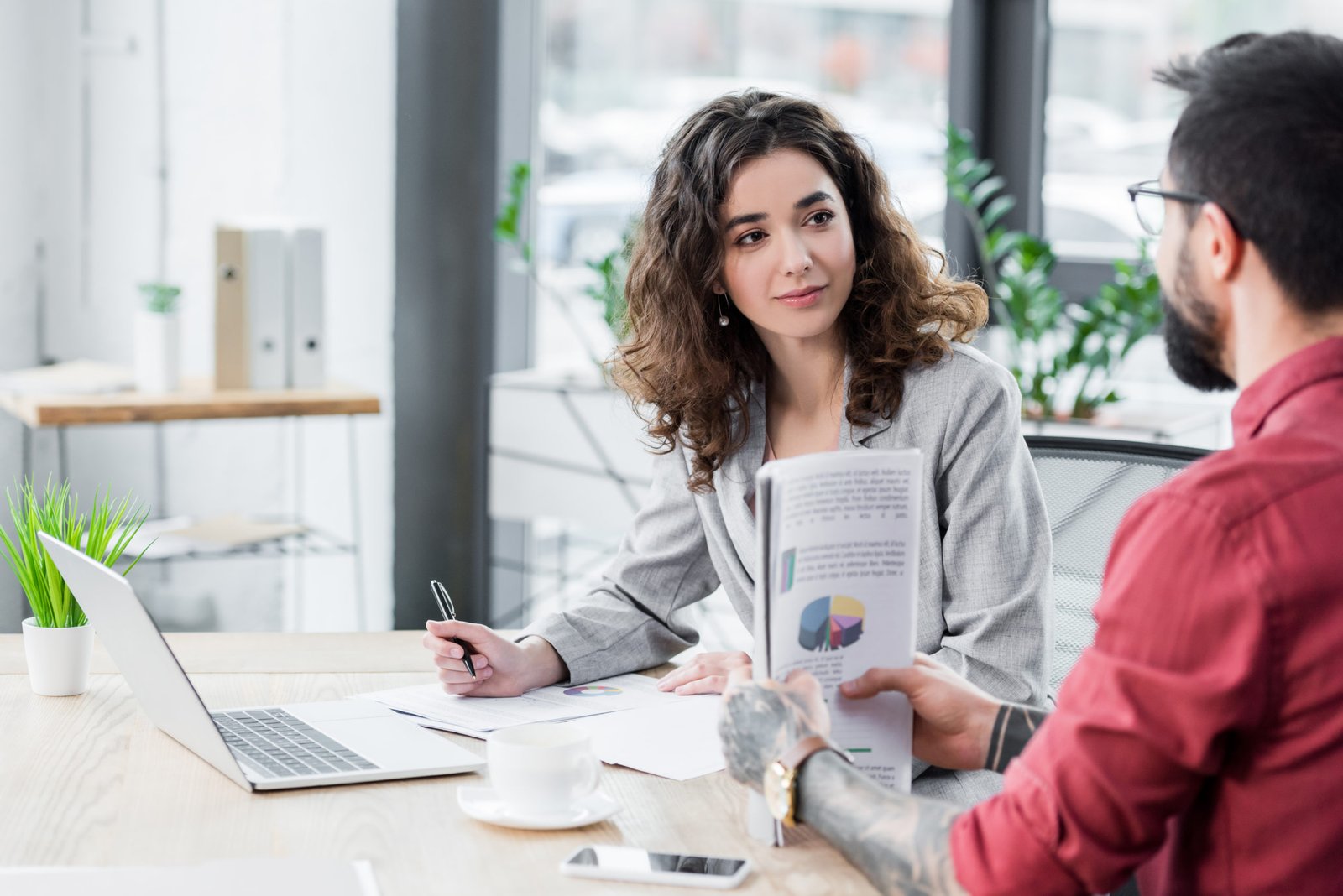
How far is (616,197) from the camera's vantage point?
383 centimetres

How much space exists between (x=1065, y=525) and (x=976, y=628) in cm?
25

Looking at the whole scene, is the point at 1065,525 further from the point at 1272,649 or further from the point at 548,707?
the point at 1272,649

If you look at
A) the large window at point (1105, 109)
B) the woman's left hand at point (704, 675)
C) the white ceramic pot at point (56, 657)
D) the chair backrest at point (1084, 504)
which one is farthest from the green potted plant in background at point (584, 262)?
the white ceramic pot at point (56, 657)

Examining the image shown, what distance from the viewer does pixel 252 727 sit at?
131 centimetres

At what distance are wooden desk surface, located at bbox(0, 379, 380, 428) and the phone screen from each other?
6.51 feet

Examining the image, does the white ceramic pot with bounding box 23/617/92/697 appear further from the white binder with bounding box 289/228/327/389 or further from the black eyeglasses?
the white binder with bounding box 289/228/327/389

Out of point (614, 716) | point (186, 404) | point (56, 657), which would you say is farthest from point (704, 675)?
point (186, 404)

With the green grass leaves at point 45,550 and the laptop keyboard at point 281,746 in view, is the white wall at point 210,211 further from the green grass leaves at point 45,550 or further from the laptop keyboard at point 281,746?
the laptop keyboard at point 281,746

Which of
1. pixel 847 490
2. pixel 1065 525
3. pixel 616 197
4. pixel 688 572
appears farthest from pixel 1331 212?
pixel 616 197

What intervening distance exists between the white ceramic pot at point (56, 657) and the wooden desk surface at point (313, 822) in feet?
0.13

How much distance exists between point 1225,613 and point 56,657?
42.4 inches

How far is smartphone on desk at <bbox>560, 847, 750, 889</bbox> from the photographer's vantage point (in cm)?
100

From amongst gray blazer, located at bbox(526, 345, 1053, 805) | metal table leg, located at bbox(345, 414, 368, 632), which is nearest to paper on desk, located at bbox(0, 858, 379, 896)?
gray blazer, located at bbox(526, 345, 1053, 805)

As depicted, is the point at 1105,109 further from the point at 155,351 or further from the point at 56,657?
the point at 56,657
